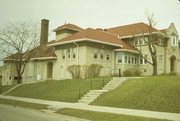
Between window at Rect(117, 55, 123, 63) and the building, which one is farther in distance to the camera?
window at Rect(117, 55, 123, 63)

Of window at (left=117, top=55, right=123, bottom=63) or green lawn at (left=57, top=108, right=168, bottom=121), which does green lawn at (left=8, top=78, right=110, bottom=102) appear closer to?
green lawn at (left=57, top=108, right=168, bottom=121)

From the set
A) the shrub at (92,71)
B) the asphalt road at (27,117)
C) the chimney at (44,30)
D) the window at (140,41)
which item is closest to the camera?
the asphalt road at (27,117)

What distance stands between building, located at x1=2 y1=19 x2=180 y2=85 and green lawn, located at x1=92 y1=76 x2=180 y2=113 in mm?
12068

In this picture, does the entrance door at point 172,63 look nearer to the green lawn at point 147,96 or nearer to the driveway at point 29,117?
the green lawn at point 147,96

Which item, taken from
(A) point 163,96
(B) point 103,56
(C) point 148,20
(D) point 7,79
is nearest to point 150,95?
(A) point 163,96

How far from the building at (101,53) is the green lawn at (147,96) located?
1207 centimetres

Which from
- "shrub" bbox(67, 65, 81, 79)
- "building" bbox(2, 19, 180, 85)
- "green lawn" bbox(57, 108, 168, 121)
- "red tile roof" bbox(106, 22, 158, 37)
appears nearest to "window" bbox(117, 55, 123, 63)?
"building" bbox(2, 19, 180, 85)

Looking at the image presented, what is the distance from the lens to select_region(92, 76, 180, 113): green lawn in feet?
45.5

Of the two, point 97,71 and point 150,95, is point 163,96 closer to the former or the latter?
point 150,95

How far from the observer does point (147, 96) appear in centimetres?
1545

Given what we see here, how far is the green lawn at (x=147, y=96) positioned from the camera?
13.9 metres

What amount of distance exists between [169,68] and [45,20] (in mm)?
25422

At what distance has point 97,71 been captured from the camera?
96.3 feet

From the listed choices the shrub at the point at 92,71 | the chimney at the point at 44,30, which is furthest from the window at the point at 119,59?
the chimney at the point at 44,30
